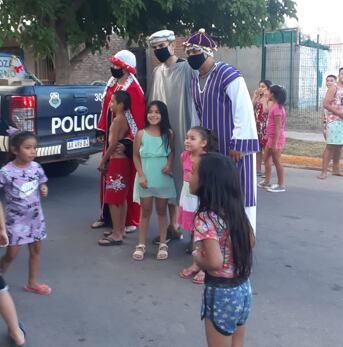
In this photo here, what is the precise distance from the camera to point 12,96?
589cm

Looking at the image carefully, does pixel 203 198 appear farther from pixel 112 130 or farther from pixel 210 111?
pixel 112 130

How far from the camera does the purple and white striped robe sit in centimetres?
409

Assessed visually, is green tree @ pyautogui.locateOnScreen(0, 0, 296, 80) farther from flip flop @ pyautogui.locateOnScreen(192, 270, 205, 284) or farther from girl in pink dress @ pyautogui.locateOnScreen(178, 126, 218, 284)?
flip flop @ pyautogui.locateOnScreen(192, 270, 205, 284)

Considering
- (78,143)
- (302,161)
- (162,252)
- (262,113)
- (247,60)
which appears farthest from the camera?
(247,60)

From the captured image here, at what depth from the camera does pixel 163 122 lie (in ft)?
15.2

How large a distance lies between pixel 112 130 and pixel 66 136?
179 centimetres

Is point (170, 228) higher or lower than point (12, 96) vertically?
lower

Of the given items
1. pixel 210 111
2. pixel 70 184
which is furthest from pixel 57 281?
pixel 70 184

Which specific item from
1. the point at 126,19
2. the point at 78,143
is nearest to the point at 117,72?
the point at 78,143

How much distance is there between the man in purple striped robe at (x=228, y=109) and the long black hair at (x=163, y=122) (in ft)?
1.21

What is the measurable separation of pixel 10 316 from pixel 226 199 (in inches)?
61.5

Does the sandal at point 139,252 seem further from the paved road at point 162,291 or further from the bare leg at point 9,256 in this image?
the bare leg at point 9,256

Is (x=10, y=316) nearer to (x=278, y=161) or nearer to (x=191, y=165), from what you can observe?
(x=191, y=165)

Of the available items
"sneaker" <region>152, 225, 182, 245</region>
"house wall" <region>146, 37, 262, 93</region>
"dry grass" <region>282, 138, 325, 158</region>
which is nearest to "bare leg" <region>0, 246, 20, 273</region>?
"sneaker" <region>152, 225, 182, 245</region>
